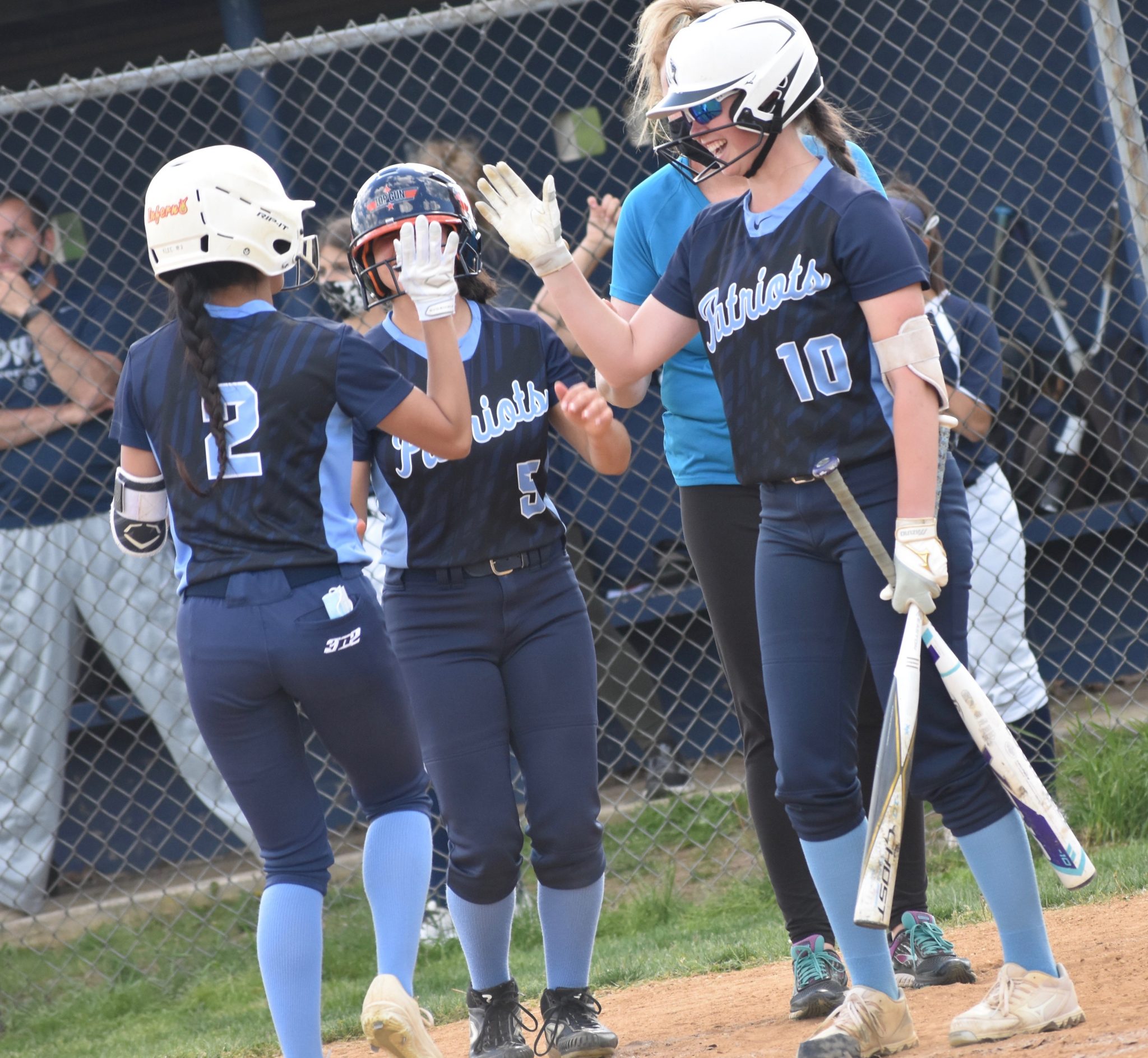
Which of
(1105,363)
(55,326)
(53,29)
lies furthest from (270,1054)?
(53,29)

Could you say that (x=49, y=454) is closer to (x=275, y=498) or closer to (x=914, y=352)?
(x=275, y=498)

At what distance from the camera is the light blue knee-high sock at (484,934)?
305 centimetres

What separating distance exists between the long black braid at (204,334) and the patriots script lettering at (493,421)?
1.56 feet

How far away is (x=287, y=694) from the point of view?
2758 mm

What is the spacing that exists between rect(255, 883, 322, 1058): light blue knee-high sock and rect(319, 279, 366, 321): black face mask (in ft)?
7.96

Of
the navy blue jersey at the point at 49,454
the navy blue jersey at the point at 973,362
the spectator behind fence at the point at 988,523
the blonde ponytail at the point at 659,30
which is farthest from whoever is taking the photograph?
the navy blue jersey at the point at 49,454

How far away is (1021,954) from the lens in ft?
8.69

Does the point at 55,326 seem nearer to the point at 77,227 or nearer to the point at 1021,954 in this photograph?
the point at 77,227

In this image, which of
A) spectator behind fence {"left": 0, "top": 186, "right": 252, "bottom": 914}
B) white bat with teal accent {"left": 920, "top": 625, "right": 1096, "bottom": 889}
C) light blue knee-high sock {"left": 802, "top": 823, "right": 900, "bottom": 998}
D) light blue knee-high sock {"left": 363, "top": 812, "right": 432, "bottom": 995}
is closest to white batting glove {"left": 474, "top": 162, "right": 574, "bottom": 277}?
white bat with teal accent {"left": 920, "top": 625, "right": 1096, "bottom": 889}

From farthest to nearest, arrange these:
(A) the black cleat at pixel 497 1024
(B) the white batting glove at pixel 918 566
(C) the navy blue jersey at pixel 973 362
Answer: (C) the navy blue jersey at pixel 973 362 → (A) the black cleat at pixel 497 1024 → (B) the white batting glove at pixel 918 566

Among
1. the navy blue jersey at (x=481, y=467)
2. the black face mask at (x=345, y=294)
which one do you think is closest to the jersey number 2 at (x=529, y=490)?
the navy blue jersey at (x=481, y=467)

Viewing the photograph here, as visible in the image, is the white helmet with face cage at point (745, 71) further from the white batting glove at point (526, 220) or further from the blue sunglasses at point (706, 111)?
the white batting glove at point (526, 220)

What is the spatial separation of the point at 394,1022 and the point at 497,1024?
44 cm

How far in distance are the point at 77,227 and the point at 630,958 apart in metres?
4.49
